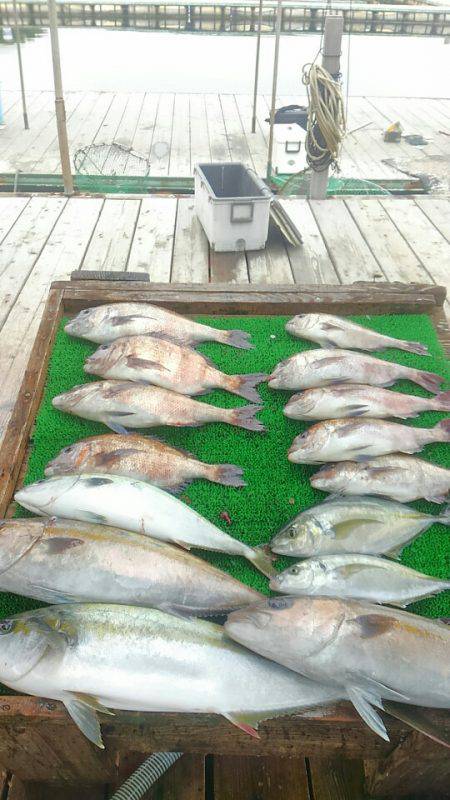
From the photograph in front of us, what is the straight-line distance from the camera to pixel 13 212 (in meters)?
5.64

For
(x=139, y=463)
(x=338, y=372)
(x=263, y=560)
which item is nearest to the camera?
(x=263, y=560)

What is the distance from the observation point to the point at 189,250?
16.3 ft

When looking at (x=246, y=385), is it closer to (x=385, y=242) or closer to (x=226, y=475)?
(x=226, y=475)

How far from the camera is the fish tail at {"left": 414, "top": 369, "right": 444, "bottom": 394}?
288cm

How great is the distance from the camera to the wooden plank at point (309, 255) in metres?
4.61

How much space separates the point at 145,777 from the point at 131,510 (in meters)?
1.00

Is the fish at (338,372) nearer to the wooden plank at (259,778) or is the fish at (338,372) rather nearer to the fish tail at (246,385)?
the fish tail at (246,385)

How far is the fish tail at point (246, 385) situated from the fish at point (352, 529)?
764 millimetres

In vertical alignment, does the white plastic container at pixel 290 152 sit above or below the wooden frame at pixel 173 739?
above

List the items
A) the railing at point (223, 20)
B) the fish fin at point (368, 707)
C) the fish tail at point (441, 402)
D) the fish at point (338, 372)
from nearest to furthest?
the fish fin at point (368, 707)
the fish tail at point (441, 402)
the fish at point (338, 372)
the railing at point (223, 20)

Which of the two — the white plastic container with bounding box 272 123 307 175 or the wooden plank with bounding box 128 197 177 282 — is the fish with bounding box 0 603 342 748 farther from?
the white plastic container with bounding box 272 123 307 175

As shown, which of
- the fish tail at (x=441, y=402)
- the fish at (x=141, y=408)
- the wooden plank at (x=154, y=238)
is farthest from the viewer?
the wooden plank at (x=154, y=238)

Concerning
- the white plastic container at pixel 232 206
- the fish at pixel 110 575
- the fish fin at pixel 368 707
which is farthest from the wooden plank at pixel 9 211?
the fish fin at pixel 368 707

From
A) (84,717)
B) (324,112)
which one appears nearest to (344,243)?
(324,112)
